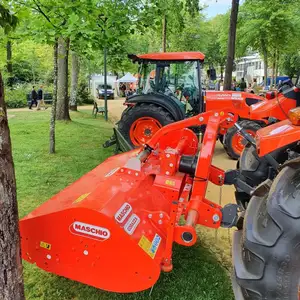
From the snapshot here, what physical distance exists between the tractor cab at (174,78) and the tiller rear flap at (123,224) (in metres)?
4.87

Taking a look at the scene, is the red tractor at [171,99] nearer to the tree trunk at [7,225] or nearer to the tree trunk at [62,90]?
the tree trunk at [62,90]

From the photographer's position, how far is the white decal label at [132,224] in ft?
7.97

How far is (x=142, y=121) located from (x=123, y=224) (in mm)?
5385

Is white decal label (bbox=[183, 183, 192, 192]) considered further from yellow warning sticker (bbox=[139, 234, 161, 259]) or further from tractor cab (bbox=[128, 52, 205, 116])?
tractor cab (bbox=[128, 52, 205, 116])

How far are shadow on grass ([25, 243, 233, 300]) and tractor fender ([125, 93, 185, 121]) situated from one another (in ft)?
15.0

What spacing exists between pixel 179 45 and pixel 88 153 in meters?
17.5

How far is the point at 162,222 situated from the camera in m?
2.66

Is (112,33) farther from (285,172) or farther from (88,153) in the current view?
(285,172)

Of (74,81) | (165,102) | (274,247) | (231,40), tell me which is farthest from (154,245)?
(74,81)

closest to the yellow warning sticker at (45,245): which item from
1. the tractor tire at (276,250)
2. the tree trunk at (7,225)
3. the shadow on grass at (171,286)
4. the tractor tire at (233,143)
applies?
the tree trunk at (7,225)

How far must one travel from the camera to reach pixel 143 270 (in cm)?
236

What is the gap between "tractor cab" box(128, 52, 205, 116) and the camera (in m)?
7.70

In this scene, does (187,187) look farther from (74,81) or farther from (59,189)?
(74,81)

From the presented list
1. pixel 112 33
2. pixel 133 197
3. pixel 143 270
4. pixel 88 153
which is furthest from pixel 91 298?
pixel 88 153
